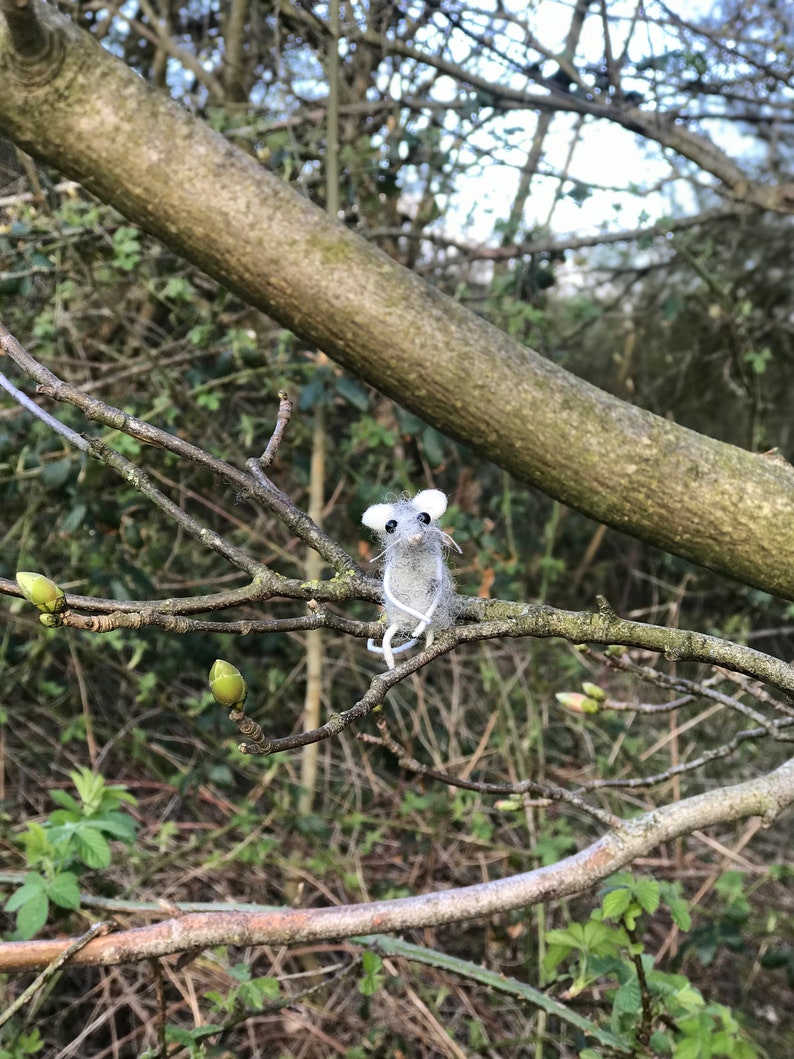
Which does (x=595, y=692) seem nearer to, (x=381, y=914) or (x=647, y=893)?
(x=647, y=893)

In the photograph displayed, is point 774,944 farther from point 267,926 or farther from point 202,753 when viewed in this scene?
point 267,926

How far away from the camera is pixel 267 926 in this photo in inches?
41.0

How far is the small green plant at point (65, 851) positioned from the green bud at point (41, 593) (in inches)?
29.8

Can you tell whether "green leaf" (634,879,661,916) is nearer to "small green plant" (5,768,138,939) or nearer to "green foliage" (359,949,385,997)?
"green foliage" (359,949,385,997)

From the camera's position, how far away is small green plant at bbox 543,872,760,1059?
1.20 m

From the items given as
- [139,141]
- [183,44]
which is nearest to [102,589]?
[139,141]

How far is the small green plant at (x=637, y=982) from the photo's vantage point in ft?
3.93

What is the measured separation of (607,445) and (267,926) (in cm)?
78

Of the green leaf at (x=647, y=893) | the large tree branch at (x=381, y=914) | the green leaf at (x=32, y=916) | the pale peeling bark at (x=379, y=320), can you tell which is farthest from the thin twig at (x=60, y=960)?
the pale peeling bark at (x=379, y=320)

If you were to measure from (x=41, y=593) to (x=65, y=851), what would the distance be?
2.75ft

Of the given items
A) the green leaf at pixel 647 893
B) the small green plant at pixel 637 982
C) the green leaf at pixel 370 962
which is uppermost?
the green leaf at pixel 647 893

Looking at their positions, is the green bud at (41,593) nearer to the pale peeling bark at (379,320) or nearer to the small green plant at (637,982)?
the pale peeling bark at (379,320)

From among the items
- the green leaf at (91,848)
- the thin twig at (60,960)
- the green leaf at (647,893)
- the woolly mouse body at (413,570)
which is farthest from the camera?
the green leaf at (91,848)

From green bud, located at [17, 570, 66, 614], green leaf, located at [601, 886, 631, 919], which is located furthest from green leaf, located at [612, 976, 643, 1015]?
green bud, located at [17, 570, 66, 614]
